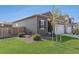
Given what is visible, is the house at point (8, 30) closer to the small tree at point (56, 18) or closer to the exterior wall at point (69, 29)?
the small tree at point (56, 18)

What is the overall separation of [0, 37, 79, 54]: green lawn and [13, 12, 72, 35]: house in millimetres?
195

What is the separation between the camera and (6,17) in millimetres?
6109

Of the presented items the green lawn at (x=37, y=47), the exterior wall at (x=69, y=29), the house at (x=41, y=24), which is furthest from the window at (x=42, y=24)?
the exterior wall at (x=69, y=29)

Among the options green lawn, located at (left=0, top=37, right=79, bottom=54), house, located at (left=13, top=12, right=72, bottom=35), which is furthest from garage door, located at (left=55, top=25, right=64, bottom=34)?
green lawn, located at (left=0, top=37, right=79, bottom=54)

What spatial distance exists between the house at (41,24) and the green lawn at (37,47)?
195mm

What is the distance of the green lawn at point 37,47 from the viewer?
6.08 meters

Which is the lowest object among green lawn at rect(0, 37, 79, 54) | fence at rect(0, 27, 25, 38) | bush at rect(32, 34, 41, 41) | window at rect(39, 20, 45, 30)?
green lawn at rect(0, 37, 79, 54)

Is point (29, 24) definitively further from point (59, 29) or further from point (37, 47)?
point (59, 29)

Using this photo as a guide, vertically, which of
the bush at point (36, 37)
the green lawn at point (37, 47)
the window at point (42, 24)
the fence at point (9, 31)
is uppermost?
the window at point (42, 24)

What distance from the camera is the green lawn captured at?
608 centimetres

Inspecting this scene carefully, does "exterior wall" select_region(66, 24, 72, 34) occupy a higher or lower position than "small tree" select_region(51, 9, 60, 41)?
lower

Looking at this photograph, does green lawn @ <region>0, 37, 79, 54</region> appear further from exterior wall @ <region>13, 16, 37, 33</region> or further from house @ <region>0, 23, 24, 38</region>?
exterior wall @ <region>13, 16, 37, 33</region>
